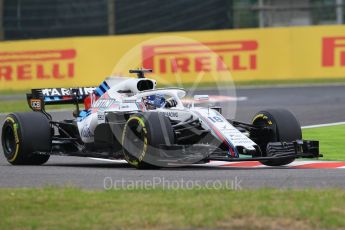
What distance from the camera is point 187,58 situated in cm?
2841

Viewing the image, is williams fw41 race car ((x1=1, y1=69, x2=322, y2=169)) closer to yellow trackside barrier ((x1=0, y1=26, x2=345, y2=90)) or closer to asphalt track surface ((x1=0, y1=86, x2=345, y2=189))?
asphalt track surface ((x1=0, y1=86, x2=345, y2=189))

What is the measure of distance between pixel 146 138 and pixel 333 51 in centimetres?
1751

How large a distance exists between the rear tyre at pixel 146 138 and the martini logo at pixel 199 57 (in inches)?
661

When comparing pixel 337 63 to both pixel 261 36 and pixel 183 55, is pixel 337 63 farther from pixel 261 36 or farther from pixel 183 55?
pixel 183 55

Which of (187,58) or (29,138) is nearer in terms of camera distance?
(29,138)

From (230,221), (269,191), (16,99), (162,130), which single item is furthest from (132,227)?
(16,99)

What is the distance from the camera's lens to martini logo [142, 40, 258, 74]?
28.3 meters

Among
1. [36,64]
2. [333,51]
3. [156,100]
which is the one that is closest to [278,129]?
[156,100]

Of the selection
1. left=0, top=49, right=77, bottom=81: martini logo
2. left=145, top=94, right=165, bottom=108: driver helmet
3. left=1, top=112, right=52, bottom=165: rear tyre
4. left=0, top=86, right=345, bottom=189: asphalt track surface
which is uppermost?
left=0, top=49, right=77, bottom=81: martini logo

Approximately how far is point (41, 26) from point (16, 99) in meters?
3.23

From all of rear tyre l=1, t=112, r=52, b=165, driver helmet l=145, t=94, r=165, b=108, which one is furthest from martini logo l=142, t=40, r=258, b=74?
driver helmet l=145, t=94, r=165, b=108

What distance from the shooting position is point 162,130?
440 inches

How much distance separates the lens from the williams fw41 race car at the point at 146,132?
1123 cm
